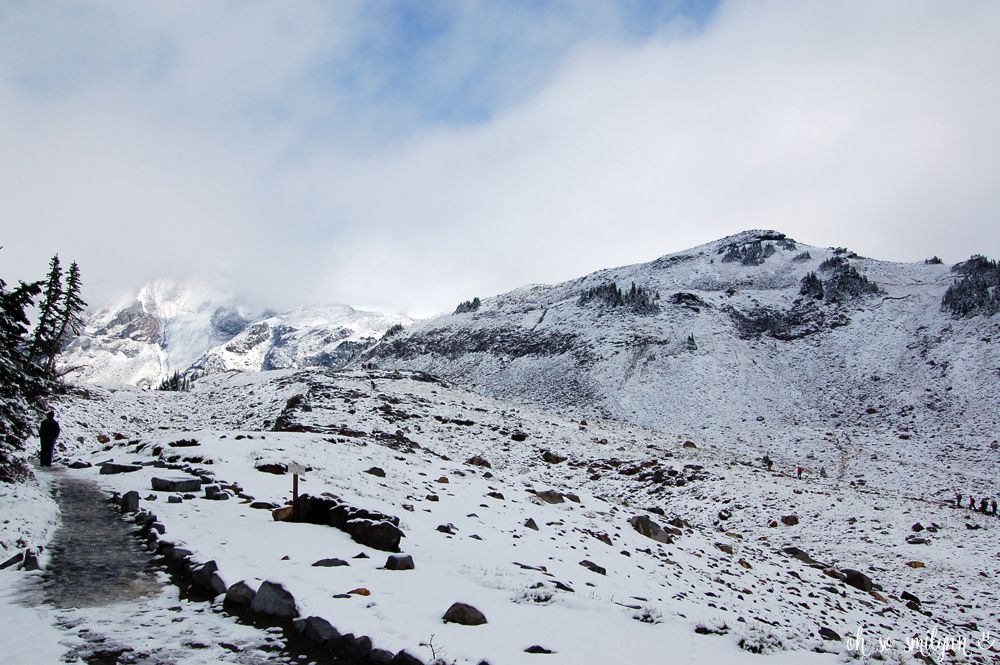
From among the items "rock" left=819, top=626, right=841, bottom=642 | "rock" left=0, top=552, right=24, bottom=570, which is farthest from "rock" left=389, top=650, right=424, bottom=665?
"rock" left=819, top=626, right=841, bottom=642

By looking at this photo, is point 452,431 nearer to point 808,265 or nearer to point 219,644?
point 219,644

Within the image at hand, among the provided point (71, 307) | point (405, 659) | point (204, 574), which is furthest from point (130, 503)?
point (71, 307)

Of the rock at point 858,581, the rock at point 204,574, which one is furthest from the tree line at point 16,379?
the rock at point 858,581

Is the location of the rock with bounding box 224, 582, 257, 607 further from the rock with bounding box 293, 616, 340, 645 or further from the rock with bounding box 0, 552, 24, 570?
the rock with bounding box 0, 552, 24, 570

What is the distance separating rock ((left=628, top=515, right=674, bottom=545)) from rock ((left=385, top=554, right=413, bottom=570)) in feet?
39.4

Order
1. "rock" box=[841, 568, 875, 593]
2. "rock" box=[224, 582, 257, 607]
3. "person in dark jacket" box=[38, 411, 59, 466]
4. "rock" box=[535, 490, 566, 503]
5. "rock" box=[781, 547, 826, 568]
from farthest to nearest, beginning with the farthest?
1. "rock" box=[535, 490, 566, 503]
2. "person in dark jacket" box=[38, 411, 59, 466]
3. "rock" box=[781, 547, 826, 568]
4. "rock" box=[841, 568, 875, 593]
5. "rock" box=[224, 582, 257, 607]

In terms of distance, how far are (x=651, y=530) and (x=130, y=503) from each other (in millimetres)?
16470

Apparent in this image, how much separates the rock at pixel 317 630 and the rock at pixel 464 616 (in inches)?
67.5

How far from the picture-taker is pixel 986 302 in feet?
186

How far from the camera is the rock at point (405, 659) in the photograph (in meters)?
6.72

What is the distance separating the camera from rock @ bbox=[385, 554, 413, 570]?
10.6 metres

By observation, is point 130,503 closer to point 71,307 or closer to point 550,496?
point 550,496

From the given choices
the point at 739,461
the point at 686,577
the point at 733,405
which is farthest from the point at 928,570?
the point at 733,405

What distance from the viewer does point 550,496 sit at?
2330 cm
